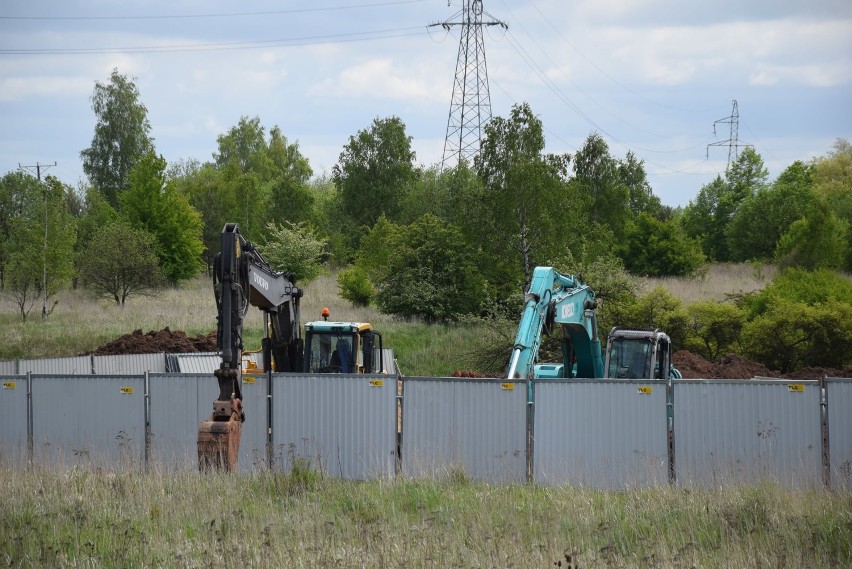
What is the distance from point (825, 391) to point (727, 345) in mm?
15470

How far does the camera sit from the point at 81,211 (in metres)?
78.4

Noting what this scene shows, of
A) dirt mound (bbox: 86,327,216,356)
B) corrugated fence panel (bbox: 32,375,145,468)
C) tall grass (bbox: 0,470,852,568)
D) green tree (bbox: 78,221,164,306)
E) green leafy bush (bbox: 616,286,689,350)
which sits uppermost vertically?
green tree (bbox: 78,221,164,306)

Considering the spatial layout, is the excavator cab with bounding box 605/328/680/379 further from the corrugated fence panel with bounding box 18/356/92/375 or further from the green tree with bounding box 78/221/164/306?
the green tree with bounding box 78/221/164/306

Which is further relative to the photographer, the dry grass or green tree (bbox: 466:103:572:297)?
the dry grass

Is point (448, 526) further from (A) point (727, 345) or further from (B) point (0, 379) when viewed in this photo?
(A) point (727, 345)

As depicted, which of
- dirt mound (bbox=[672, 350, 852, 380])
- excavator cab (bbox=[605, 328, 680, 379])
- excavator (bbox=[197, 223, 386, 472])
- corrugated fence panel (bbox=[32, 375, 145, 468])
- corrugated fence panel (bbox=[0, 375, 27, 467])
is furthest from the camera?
dirt mound (bbox=[672, 350, 852, 380])

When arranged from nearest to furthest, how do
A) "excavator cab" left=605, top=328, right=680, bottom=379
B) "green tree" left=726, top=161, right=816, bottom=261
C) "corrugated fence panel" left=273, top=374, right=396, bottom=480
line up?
1. "corrugated fence panel" left=273, top=374, right=396, bottom=480
2. "excavator cab" left=605, top=328, right=680, bottom=379
3. "green tree" left=726, top=161, right=816, bottom=261

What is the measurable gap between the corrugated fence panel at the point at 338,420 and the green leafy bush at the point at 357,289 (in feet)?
93.4

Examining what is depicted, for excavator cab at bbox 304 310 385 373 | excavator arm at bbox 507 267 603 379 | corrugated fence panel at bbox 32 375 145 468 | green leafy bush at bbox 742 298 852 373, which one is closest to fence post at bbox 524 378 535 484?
excavator arm at bbox 507 267 603 379

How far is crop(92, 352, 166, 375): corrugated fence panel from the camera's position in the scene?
26.5m

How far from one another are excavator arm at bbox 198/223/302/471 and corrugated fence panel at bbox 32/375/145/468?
8.33 ft

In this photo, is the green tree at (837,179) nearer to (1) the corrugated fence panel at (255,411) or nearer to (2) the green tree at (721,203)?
(2) the green tree at (721,203)

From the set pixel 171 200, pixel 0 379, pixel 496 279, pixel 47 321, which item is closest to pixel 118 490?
pixel 0 379

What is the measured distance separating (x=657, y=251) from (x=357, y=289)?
19205 millimetres
